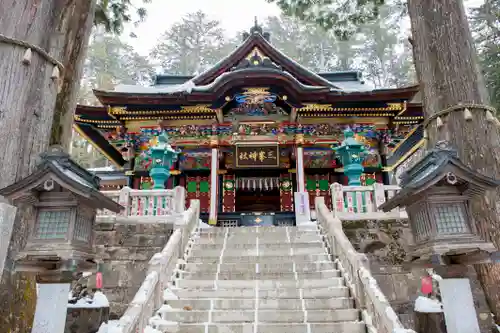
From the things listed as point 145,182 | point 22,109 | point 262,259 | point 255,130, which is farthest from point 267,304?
point 145,182

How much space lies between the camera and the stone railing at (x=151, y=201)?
27.2 feet

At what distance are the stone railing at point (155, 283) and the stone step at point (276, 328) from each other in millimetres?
462

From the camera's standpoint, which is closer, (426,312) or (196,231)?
(426,312)

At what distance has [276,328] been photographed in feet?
16.1

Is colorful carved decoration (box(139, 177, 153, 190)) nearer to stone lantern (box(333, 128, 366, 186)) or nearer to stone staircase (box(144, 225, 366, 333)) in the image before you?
stone staircase (box(144, 225, 366, 333))

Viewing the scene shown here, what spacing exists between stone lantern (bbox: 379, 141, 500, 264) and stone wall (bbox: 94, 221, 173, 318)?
5.34 metres

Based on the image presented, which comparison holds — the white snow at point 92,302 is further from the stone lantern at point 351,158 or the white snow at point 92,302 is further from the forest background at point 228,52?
the forest background at point 228,52

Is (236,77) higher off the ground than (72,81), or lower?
higher

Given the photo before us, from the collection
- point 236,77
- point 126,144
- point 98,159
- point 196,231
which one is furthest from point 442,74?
point 98,159

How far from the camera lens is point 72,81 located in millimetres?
6797

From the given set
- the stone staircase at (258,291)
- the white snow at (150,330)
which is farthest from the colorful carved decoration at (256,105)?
the white snow at (150,330)

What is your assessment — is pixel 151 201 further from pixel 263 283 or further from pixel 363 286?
pixel 363 286

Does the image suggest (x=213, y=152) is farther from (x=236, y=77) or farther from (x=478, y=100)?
(x=478, y=100)

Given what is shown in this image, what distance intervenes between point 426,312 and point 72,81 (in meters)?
7.58
